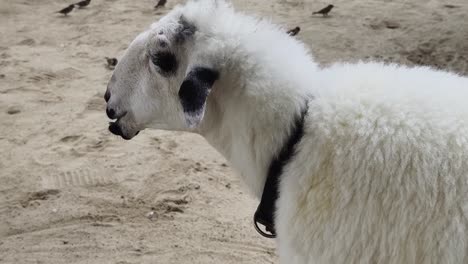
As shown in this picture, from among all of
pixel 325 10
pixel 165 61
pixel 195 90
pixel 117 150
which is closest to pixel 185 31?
pixel 165 61

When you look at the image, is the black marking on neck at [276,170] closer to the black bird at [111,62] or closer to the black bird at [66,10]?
the black bird at [111,62]

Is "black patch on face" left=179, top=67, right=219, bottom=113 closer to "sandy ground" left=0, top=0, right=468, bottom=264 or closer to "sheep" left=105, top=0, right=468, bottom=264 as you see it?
"sheep" left=105, top=0, right=468, bottom=264

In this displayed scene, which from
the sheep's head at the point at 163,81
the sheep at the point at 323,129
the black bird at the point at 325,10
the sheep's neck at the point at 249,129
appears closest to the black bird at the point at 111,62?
the black bird at the point at 325,10

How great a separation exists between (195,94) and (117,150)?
2.69 metres

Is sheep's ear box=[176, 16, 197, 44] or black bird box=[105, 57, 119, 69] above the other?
sheep's ear box=[176, 16, 197, 44]

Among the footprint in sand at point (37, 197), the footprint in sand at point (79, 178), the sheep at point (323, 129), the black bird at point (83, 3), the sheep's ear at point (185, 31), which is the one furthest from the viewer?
the black bird at point (83, 3)

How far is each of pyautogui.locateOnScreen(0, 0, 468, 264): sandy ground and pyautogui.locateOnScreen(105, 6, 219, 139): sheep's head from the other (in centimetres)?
134

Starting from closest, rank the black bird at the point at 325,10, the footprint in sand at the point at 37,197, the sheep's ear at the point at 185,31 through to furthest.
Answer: the sheep's ear at the point at 185,31 → the footprint in sand at the point at 37,197 → the black bird at the point at 325,10

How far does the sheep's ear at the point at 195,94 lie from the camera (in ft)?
7.23

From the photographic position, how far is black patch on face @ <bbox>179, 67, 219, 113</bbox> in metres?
2.20

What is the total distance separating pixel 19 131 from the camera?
509 cm

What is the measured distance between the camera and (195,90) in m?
2.20

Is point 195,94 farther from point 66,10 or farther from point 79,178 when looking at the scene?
point 66,10

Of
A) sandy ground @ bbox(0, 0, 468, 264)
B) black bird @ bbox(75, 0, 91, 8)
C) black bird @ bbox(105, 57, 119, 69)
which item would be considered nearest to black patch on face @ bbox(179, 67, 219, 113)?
sandy ground @ bbox(0, 0, 468, 264)
